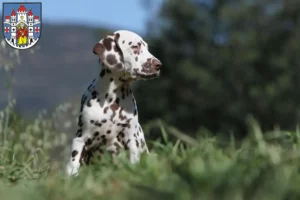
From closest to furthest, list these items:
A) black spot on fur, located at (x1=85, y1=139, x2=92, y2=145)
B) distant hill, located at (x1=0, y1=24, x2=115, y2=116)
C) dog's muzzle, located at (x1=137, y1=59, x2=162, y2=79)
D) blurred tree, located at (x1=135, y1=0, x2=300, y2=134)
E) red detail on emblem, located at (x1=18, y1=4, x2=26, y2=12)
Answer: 1. dog's muzzle, located at (x1=137, y1=59, x2=162, y2=79)
2. black spot on fur, located at (x1=85, y1=139, x2=92, y2=145)
3. red detail on emblem, located at (x1=18, y1=4, x2=26, y2=12)
4. blurred tree, located at (x1=135, y1=0, x2=300, y2=134)
5. distant hill, located at (x1=0, y1=24, x2=115, y2=116)

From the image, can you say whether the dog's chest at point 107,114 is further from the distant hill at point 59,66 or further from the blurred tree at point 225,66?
the distant hill at point 59,66

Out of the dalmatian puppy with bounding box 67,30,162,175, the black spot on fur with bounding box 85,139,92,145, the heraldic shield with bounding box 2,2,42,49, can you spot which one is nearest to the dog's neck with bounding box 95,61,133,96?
the dalmatian puppy with bounding box 67,30,162,175

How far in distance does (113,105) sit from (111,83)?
201mm

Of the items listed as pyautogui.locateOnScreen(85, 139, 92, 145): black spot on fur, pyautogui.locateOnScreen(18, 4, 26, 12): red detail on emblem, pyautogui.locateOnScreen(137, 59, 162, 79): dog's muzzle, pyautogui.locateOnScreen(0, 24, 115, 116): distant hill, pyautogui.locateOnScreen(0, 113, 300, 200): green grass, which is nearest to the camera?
pyautogui.locateOnScreen(0, 113, 300, 200): green grass

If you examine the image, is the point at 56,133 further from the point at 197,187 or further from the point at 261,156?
the point at 197,187

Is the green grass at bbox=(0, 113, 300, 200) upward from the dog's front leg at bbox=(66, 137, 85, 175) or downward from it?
upward

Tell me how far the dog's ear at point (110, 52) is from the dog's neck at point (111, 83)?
78 millimetres

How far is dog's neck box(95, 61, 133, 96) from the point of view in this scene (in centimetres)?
673

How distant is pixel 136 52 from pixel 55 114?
12.0 ft

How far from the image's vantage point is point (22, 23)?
28.6ft

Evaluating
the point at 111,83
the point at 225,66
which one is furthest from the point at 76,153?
the point at 225,66

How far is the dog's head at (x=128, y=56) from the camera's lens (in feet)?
21.8

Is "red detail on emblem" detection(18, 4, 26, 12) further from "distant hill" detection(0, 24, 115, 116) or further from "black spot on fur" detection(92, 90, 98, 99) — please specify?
"distant hill" detection(0, 24, 115, 116)

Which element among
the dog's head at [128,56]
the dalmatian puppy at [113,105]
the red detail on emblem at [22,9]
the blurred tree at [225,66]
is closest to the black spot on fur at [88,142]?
the dalmatian puppy at [113,105]
